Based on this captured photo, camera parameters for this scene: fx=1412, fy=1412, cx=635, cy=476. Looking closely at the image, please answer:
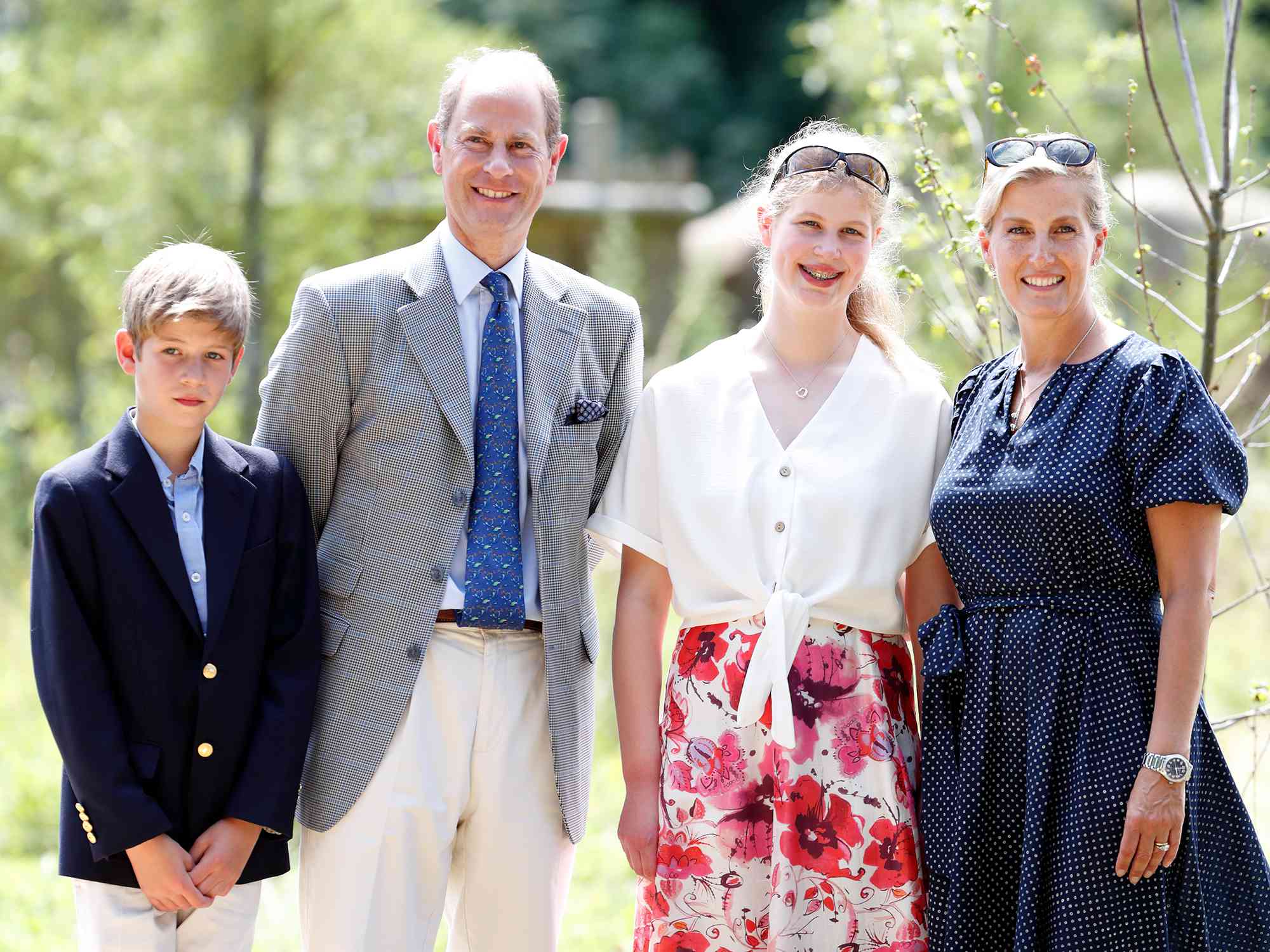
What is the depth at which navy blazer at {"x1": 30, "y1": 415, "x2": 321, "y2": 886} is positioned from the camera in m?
2.40

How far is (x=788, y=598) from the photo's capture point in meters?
2.60

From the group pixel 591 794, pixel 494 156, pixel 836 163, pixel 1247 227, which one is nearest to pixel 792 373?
pixel 836 163

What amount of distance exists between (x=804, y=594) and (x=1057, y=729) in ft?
1.66

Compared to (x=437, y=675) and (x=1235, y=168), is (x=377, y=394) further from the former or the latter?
(x=1235, y=168)

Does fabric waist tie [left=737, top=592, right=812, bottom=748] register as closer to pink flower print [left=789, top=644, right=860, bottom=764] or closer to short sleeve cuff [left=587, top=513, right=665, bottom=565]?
pink flower print [left=789, top=644, right=860, bottom=764]

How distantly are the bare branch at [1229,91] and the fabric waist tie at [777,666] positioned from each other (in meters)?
1.37

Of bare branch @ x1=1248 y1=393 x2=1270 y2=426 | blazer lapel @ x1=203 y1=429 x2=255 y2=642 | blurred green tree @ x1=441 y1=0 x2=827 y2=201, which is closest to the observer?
blazer lapel @ x1=203 y1=429 x2=255 y2=642

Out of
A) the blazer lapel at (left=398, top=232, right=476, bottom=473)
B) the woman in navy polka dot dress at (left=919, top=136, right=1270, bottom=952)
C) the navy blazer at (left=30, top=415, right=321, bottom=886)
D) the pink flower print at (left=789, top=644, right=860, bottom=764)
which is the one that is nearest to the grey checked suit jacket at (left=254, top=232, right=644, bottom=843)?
the blazer lapel at (left=398, top=232, right=476, bottom=473)

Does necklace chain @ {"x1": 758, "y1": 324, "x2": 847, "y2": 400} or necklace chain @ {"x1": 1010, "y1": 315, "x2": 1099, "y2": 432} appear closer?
necklace chain @ {"x1": 1010, "y1": 315, "x2": 1099, "y2": 432}

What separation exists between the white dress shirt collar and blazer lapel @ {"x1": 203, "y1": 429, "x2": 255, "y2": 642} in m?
0.55

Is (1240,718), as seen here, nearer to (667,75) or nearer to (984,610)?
(984,610)

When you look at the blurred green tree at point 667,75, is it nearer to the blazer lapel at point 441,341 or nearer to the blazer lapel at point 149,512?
the blazer lapel at point 441,341

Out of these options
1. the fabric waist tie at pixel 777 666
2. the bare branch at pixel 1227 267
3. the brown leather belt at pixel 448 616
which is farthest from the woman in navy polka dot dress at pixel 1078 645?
the brown leather belt at pixel 448 616

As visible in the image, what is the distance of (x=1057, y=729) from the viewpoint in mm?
2416
